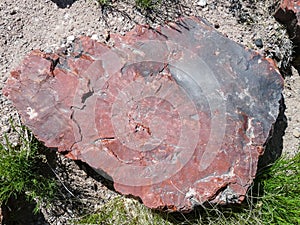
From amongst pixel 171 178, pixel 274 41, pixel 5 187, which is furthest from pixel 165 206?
pixel 274 41

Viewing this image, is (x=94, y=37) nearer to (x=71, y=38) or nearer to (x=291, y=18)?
(x=71, y=38)

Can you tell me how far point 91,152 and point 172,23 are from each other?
713 millimetres

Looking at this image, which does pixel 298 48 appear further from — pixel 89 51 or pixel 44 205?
pixel 44 205

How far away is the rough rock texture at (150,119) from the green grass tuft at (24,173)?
22cm

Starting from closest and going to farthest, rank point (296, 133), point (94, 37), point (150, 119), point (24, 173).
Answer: point (150, 119) < point (24, 173) < point (94, 37) < point (296, 133)

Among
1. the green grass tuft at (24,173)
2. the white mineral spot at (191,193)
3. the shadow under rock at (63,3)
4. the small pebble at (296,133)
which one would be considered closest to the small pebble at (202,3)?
the shadow under rock at (63,3)

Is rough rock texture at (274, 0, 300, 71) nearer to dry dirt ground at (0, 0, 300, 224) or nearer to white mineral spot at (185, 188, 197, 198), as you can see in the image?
dry dirt ground at (0, 0, 300, 224)

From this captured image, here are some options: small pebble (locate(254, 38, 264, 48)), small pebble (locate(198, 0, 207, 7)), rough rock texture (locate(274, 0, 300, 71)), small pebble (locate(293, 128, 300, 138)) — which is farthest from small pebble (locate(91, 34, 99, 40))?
A: small pebble (locate(293, 128, 300, 138))

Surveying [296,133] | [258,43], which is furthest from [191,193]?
[258,43]

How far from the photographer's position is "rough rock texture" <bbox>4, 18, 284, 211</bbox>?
235 cm

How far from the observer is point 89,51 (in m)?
2.41

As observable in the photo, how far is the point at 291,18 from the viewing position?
271 centimetres

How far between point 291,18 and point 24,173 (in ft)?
5.06

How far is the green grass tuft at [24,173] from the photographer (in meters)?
2.47
